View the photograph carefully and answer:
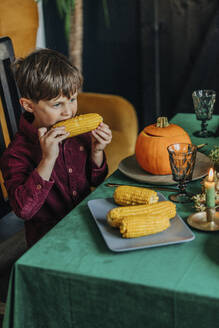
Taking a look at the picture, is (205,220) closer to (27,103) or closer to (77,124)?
(77,124)

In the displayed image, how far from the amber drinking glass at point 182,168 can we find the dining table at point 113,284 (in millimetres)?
176

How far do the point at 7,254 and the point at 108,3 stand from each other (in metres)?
2.74

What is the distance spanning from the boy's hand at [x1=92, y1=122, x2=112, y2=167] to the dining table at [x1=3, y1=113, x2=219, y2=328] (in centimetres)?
44

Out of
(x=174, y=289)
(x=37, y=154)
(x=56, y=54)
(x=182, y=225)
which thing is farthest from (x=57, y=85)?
(x=174, y=289)

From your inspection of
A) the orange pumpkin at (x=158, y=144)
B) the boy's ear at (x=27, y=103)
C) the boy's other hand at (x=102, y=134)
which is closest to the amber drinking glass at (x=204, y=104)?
the orange pumpkin at (x=158, y=144)

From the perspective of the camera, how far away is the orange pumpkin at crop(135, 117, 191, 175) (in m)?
1.39

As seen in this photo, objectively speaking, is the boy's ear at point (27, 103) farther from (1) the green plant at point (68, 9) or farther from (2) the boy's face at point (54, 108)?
(1) the green plant at point (68, 9)

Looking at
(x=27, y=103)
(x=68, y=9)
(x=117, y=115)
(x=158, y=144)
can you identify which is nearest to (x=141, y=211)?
A: (x=158, y=144)

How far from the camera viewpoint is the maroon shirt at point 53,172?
4.74ft

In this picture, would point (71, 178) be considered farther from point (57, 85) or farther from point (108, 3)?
point (108, 3)

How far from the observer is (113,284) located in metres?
0.88

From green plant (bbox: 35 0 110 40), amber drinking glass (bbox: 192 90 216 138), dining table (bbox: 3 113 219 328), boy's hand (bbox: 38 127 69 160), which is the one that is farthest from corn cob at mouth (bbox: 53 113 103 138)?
green plant (bbox: 35 0 110 40)

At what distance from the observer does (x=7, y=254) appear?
1.67 meters

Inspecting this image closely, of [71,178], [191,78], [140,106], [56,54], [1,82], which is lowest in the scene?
[140,106]
